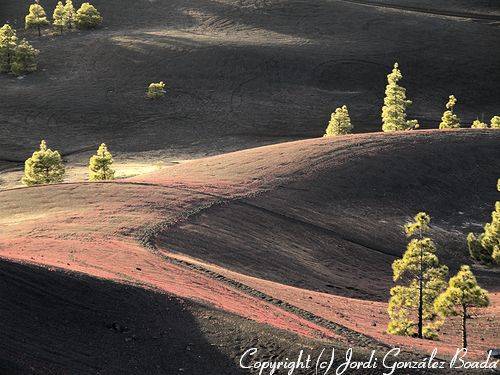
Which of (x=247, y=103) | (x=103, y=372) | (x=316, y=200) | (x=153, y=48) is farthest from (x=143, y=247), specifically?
(x=153, y=48)

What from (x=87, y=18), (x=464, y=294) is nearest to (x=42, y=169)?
(x=464, y=294)

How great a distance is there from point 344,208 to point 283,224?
8.29 metres

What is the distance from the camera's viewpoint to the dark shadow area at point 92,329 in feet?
93.2

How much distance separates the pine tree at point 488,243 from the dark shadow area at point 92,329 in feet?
89.1

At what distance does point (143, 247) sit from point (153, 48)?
93.8 metres

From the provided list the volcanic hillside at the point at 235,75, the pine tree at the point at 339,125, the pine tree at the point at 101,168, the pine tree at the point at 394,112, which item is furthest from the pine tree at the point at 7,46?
the pine tree at the point at 394,112

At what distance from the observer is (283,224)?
5191cm

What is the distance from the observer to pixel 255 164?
65812 mm

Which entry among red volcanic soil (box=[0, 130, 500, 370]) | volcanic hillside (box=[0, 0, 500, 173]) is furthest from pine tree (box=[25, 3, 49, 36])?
red volcanic soil (box=[0, 130, 500, 370])

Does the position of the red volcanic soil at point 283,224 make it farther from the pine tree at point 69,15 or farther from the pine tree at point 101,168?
the pine tree at point 69,15

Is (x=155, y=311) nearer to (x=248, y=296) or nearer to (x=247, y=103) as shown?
(x=248, y=296)

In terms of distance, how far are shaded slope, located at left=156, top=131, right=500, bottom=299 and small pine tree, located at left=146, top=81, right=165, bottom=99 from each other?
159ft

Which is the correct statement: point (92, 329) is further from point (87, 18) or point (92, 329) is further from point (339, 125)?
point (87, 18)

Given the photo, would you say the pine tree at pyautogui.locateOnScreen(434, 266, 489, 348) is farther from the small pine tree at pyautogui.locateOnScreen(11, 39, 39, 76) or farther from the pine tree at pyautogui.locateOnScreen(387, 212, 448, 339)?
the small pine tree at pyautogui.locateOnScreen(11, 39, 39, 76)
